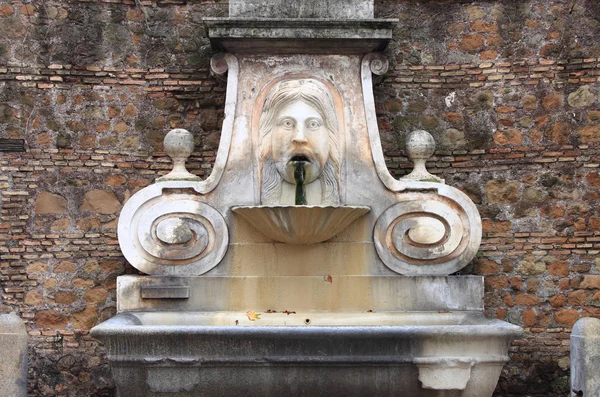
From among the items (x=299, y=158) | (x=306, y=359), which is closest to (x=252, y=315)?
(x=306, y=359)

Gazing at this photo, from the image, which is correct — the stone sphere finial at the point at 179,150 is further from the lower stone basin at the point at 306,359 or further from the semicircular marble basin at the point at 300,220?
the lower stone basin at the point at 306,359

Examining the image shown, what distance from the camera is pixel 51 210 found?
7984mm

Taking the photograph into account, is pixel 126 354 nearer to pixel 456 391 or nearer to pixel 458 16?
pixel 456 391

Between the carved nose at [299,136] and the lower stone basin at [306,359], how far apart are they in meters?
1.44

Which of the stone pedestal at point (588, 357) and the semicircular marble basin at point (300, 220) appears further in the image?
the semicircular marble basin at point (300, 220)

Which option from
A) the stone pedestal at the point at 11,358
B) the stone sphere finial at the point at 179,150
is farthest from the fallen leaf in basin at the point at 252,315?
the stone pedestal at the point at 11,358

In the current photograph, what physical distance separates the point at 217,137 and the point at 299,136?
3.80 feet

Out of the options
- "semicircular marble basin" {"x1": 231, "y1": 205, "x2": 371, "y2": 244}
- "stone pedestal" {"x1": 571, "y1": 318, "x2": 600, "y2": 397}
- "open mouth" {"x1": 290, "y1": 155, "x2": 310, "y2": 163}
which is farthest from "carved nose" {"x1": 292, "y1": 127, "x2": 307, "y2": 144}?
"stone pedestal" {"x1": 571, "y1": 318, "x2": 600, "y2": 397}

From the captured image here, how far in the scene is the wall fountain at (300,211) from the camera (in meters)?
7.07

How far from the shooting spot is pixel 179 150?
734 cm

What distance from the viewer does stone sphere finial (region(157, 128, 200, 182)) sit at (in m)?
7.32

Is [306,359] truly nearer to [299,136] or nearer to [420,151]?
[299,136]

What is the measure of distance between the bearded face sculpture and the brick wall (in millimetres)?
897

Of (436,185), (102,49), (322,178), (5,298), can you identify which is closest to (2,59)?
(102,49)
